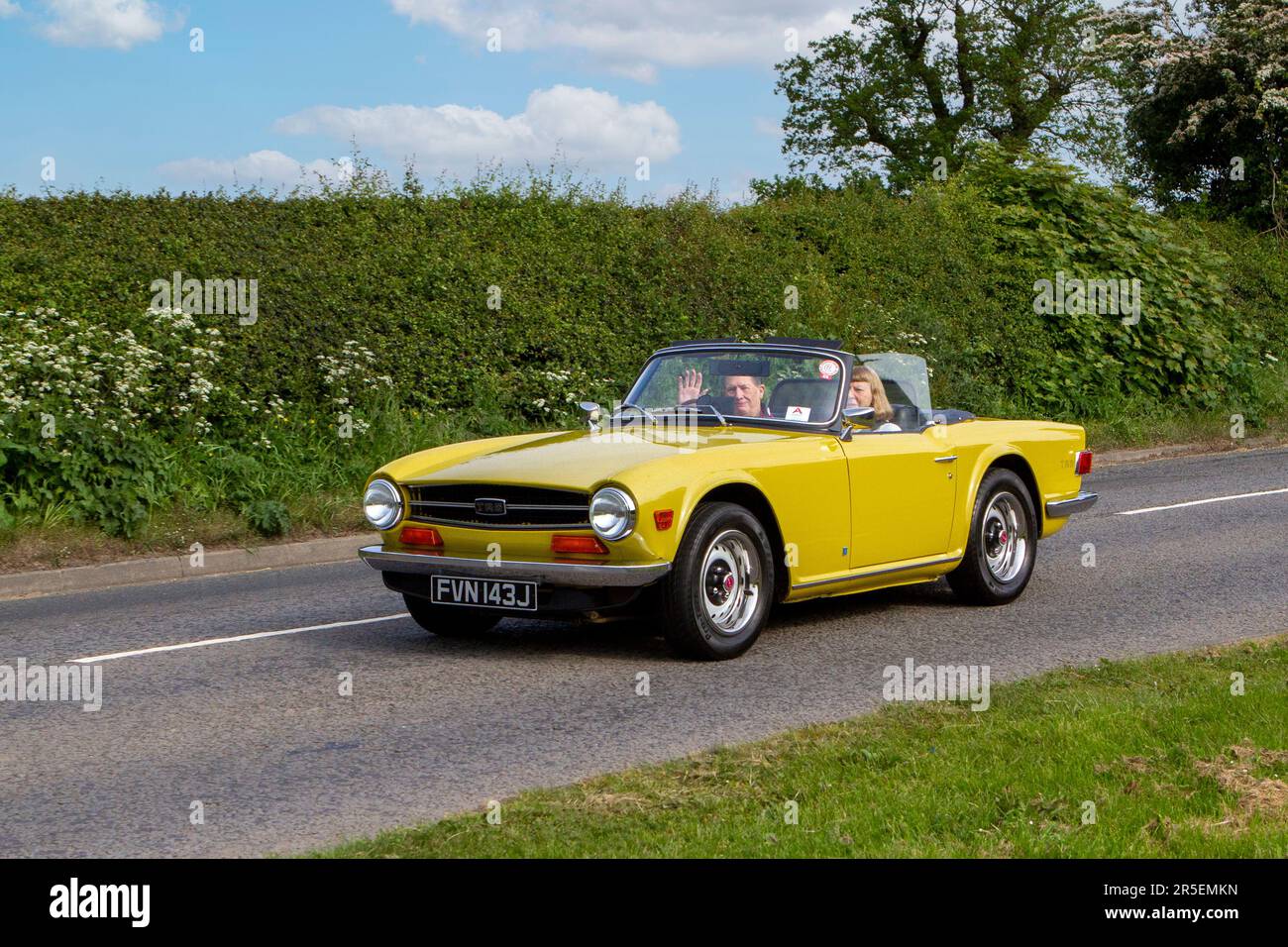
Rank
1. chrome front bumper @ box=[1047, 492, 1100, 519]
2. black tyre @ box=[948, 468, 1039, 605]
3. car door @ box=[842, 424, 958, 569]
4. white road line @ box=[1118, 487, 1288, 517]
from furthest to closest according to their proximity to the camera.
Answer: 1. white road line @ box=[1118, 487, 1288, 517]
2. chrome front bumper @ box=[1047, 492, 1100, 519]
3. black tyre @ box=[948, 468, 1039, 605]
4. car door @ box=[842, 424, 958, 569]

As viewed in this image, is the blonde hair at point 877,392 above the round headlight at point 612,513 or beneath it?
above

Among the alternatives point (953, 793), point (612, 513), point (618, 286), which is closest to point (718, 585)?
point (612, 513)

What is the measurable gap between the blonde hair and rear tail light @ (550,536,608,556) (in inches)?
101

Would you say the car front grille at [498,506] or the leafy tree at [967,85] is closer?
the car front grille at [498,506]

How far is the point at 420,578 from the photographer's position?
8039mm

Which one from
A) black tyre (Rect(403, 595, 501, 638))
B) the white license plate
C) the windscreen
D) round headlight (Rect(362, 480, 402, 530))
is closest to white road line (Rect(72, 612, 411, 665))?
black tyre (Rect(403, 595, 501, 638))

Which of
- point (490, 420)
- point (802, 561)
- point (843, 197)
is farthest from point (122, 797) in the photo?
point (843, 197)

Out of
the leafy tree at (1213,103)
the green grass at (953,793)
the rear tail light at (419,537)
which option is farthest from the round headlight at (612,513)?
the leafy tree at (1213,103)

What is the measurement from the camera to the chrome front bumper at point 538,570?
23.9ft

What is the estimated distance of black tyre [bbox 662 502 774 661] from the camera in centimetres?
750

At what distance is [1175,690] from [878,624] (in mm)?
2489

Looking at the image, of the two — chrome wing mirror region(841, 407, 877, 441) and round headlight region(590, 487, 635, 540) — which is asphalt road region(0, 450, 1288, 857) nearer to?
round headlight region(590, 487, 635, 540)

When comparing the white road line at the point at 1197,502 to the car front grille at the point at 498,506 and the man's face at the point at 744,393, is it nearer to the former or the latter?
the man's face at the point at 744,393

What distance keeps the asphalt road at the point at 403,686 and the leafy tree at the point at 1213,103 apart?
23.5 meters
